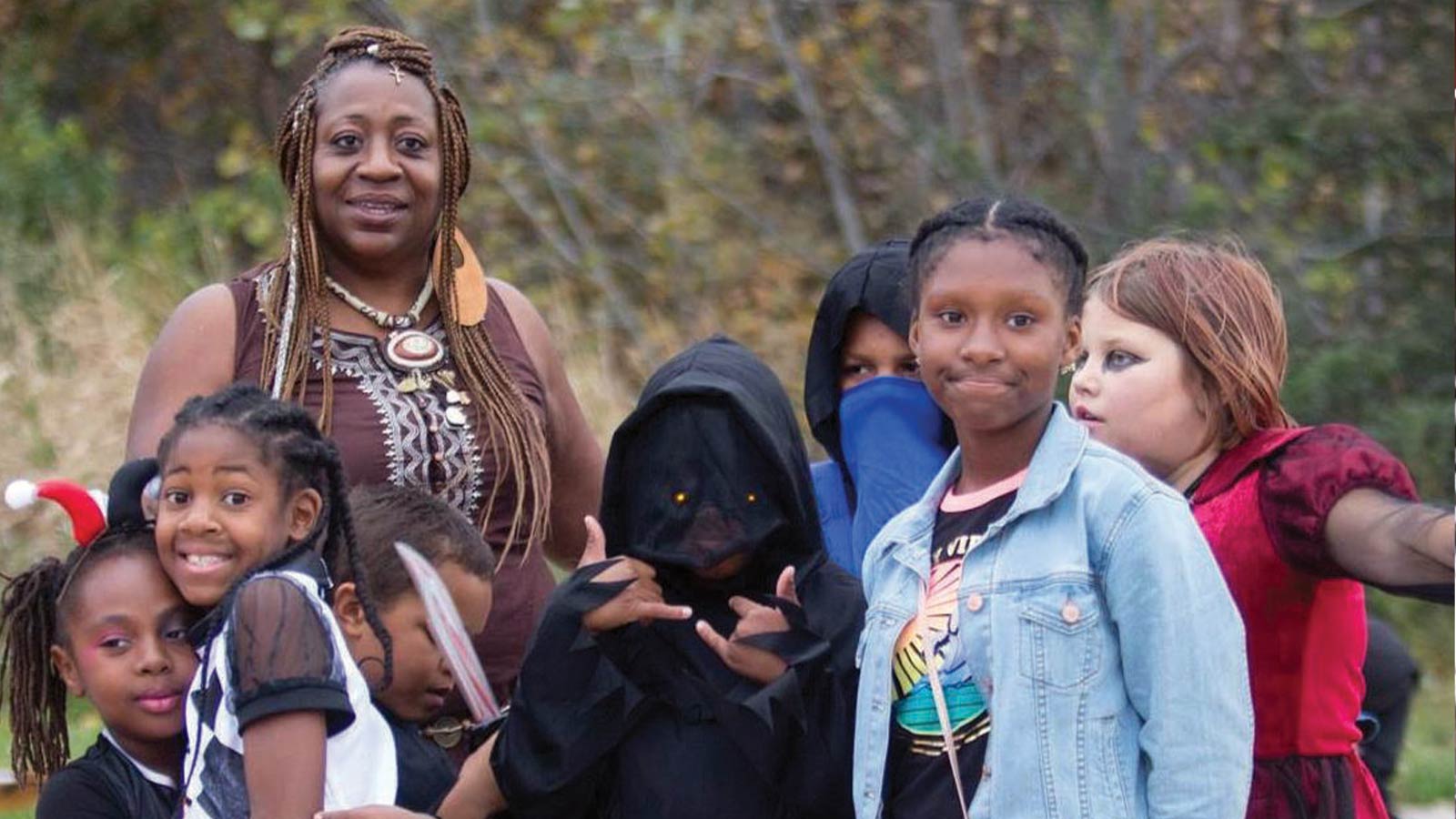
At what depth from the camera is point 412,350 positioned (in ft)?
14.7

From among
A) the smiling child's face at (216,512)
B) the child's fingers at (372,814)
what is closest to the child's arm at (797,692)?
the child's fingers at (372,814)

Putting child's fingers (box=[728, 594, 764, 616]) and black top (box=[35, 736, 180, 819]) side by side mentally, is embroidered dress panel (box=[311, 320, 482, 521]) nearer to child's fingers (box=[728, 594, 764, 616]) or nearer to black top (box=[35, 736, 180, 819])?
black top (box=[35, 736, 180, 819])

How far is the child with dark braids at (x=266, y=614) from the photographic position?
3.45m

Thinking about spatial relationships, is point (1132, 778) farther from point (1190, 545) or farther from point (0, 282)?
point (0, 282)

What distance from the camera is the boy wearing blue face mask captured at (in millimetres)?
4277

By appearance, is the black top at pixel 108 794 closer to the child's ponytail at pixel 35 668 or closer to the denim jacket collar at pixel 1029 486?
the child's ponytail at pixel 35 668

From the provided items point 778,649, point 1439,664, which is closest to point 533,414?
point 778,649

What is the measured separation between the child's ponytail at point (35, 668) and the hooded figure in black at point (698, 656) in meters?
0.86

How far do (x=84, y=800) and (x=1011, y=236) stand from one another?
1.79 metres

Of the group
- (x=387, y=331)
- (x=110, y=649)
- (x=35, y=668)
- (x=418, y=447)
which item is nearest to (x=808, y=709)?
(x=418, y=447)

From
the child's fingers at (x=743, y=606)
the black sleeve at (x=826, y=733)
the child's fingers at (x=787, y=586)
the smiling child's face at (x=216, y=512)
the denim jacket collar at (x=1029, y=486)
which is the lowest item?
the black sleeve at (x=826, y=733)

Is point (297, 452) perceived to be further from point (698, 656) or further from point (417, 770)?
point (698, 656)

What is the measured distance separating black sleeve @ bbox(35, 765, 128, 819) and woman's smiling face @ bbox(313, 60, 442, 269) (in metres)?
1.16

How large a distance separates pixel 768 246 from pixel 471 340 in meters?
7.24
